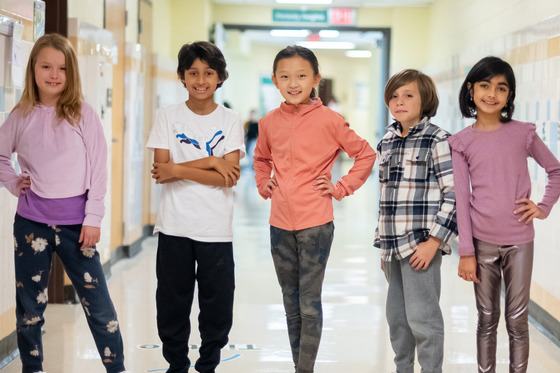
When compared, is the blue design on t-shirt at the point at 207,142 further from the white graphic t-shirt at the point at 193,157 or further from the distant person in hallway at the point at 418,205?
the distant person in hallway at the point at 418,205

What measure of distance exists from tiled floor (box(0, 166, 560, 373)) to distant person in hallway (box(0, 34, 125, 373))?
2.17ft

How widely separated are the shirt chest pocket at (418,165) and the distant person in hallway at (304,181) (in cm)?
17

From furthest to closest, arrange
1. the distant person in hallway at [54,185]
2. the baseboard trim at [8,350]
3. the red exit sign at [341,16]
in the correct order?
1. the red exit sign at [341,16]
2. the baseboard trim at [8,350]
3. the distant person in hallway at [54,185]

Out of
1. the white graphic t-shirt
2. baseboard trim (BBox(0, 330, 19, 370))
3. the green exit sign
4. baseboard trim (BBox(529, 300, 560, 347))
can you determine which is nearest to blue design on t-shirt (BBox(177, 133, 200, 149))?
the white graphic t-shirt

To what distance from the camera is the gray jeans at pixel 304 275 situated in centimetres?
262

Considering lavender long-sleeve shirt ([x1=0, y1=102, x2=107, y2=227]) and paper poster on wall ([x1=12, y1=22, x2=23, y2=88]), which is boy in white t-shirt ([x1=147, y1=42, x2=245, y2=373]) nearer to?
lavender long-sleeve shirt ([x1=0, y1=102, x2=107, y2=227])

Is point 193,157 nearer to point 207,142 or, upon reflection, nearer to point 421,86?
point 207,142

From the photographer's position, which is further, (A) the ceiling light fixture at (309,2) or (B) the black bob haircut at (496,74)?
(A) the ceiling light fixture at (309,2)

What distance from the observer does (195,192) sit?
2682 mm

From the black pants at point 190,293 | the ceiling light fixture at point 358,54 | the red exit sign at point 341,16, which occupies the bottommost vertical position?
the black pants at point 190,293

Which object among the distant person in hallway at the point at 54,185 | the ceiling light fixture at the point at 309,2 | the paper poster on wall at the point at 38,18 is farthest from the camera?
the ceiling light fixture at the point at 309,2

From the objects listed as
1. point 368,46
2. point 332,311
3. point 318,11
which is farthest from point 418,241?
point 368,46

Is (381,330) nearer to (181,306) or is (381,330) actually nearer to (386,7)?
(181,306)

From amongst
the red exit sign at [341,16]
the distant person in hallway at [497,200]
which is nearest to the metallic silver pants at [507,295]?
the distant person in hallway at [497,200]
